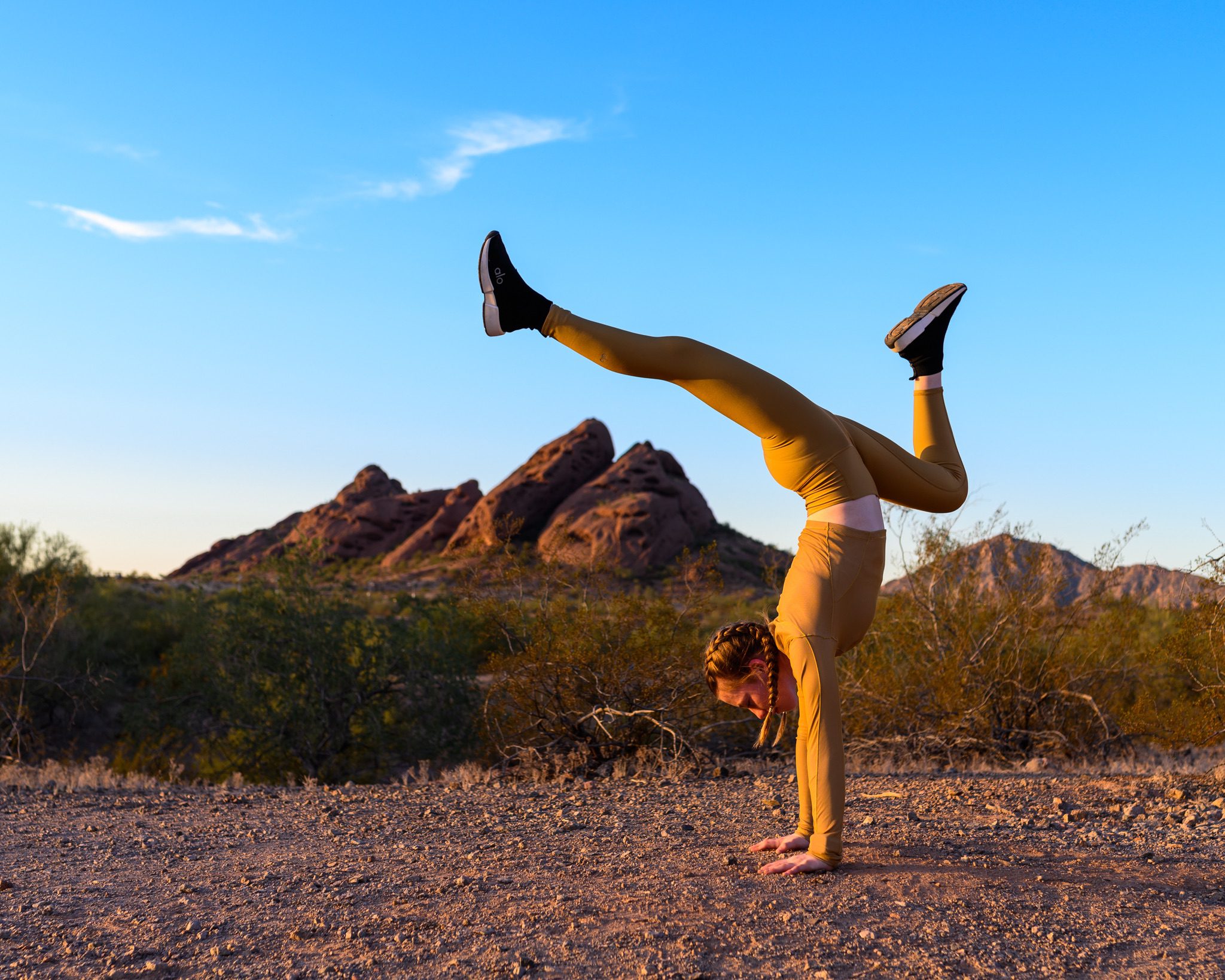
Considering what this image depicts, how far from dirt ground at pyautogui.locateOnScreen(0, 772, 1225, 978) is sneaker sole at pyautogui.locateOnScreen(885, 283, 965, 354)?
→ 7.93 ft

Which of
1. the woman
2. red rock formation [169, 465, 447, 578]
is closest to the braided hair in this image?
the woman

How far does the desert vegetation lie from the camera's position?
9.57 metres

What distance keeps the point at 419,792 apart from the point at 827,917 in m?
4.54

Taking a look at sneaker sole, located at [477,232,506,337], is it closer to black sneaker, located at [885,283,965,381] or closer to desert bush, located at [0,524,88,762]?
black sneaker, located at [885,283,965,381]

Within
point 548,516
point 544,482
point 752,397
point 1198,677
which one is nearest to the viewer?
point 752,397

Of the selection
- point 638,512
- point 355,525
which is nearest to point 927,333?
point 638,512

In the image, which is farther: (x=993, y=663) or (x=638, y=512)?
(x=638, y=512)

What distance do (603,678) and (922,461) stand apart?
5665 mm

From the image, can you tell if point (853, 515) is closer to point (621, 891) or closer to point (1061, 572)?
point (621, 891)

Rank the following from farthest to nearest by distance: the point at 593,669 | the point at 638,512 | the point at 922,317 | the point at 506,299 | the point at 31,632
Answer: the point at 638,512 < the point at 31,632 < the point at 593,669 < the point at 922,317 < the point at 506,299

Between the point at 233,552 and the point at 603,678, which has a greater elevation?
the point at 233,552

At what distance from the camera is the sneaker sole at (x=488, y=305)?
14.5ft

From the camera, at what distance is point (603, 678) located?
973 centimetres

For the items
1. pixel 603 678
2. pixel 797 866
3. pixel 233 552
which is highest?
pixel 233 552
